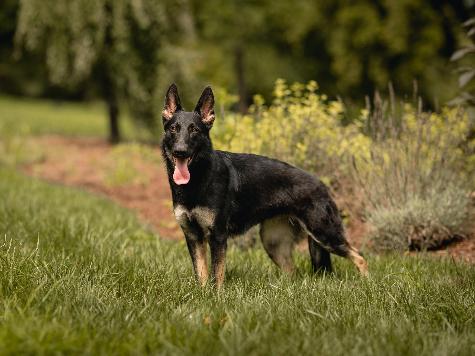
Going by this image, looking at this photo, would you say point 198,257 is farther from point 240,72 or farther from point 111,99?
point 240,72

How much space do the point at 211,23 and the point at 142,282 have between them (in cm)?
1570

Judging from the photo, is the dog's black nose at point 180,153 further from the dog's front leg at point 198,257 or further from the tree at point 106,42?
the tree at point 106,42

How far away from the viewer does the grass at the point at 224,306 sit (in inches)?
124

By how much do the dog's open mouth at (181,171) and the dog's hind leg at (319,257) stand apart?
1314 mm

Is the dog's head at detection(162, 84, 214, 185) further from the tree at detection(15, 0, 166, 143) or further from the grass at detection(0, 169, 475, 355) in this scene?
the tree at detection(15, 0, 166, 143)

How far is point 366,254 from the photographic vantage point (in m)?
5.97

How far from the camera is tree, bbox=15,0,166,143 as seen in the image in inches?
518

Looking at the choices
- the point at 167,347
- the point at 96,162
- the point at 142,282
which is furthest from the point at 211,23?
the point at 167,347

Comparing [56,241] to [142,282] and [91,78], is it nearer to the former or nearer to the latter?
[142,282]

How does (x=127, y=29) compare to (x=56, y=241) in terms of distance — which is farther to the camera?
(x=127, y=29)

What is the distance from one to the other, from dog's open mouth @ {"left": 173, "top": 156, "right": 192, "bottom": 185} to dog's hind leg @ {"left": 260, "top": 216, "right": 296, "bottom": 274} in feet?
3.68

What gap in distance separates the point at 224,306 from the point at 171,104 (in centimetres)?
164

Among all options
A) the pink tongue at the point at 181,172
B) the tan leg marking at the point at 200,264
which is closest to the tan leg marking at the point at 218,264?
the tan leg marking at the point at 200,264

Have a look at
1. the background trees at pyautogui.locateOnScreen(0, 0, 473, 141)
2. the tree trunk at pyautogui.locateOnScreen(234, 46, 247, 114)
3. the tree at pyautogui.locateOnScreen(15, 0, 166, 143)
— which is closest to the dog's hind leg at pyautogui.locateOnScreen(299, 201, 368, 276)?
the background trees at pyautogui.locateOnScreen(0, 0, 473, 141)
